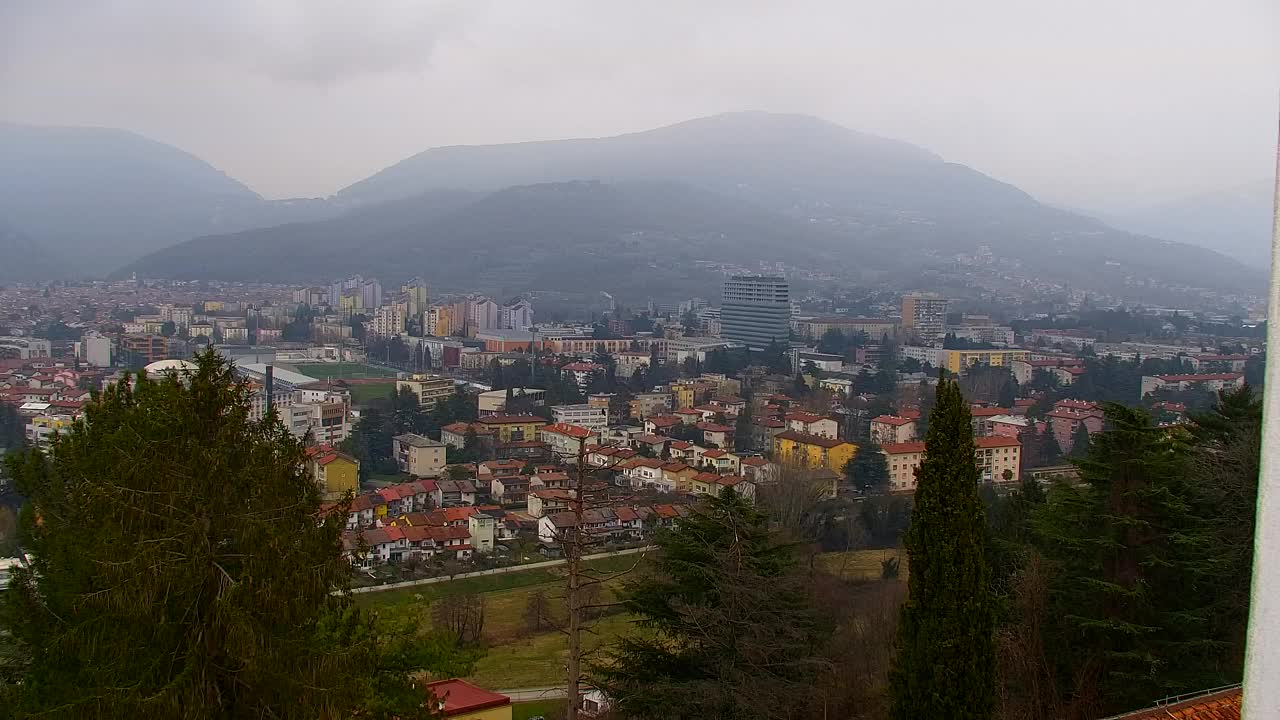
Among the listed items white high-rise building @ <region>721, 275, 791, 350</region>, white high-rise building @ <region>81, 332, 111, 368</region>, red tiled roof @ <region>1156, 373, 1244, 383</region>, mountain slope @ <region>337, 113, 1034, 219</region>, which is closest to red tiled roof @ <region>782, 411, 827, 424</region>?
red tiled roof @ <region>1156, 373, 1244, 383</region>

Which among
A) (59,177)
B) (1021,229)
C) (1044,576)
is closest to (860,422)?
(1044,576)

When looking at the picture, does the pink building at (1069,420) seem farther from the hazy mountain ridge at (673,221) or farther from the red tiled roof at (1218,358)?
the hazy mountain ridge at (673,221)

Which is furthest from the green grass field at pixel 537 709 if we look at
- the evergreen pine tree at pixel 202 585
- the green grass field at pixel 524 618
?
the evergreen pine tree at pixel 202 585

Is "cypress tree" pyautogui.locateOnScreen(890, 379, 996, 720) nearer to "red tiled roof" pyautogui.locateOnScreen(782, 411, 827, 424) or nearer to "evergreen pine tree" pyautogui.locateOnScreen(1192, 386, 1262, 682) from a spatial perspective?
"evergreen pine tree" pyautogui.locateOnScreen(1192, 386, 1262, 682)

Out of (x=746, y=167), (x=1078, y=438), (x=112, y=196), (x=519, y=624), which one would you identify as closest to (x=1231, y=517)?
(x=519, y=624)

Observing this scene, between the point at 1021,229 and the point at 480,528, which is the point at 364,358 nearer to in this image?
the point at 480,528

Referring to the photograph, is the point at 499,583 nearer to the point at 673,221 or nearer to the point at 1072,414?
the point at 1072,414
